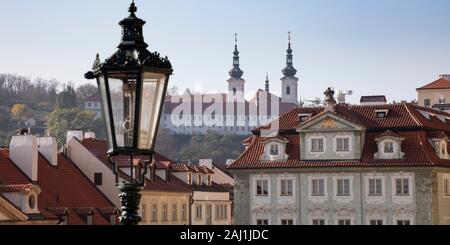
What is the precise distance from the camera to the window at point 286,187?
51500 mm

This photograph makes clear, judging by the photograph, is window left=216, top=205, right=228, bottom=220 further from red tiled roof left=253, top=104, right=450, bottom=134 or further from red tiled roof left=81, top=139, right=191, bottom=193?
red tiled roof left=253, top=104, right=450, bottom=134

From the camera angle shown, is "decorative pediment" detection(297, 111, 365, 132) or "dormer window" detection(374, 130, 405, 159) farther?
"decorative pediment" detection(297, 111, 365, 132)

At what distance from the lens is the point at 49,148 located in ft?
149

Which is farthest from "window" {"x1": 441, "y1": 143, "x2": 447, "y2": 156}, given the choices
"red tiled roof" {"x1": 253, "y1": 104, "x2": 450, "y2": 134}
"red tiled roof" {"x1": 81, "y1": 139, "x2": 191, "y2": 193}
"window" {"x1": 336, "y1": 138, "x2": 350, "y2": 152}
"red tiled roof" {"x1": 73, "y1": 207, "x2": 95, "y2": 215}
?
"red tiled roof" {"x1": 73, "y1": 207, "x2": 95, "y2": 215}

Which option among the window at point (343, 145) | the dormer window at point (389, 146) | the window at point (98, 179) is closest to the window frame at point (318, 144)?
the window at point (343, 145)

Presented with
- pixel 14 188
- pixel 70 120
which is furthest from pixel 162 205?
pixel 70 120

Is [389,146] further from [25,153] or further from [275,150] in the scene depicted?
[25,153]

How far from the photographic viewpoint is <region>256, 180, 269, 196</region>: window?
51.8 m

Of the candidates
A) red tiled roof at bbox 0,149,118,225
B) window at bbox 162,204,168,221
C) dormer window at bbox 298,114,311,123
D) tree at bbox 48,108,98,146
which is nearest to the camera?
red tiled roof at bbox 0,149,118,225

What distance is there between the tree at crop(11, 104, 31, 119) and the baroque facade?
320 feet

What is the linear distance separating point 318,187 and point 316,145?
2001 mm

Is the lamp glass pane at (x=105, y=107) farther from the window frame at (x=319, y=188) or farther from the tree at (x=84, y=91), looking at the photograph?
the tree at (x=84, y=91)
